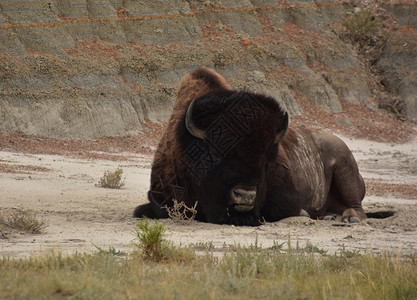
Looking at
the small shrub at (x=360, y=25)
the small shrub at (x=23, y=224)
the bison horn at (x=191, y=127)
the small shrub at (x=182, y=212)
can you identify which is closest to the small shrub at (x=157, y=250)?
the small shrub at (x=23, y=224)

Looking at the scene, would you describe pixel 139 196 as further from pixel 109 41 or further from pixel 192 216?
pixel 109 41

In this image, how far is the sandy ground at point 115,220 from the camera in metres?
7.52

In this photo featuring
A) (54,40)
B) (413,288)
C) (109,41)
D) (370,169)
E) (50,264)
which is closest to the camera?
(50,264)

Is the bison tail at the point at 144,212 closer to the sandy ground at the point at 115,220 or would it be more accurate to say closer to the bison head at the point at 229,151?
the sandy ground at the point at 115,220

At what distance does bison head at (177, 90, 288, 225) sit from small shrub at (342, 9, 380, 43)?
107 ft

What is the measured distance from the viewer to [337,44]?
39.6m

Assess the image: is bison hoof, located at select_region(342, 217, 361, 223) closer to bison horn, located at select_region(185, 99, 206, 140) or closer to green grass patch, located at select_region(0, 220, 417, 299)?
bison horn, located at select_region(185, 99, 206, 140)

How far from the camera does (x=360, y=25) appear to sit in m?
40.4

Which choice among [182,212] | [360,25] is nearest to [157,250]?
[182,212]

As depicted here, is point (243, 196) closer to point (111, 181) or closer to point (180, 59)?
point (111, 181)

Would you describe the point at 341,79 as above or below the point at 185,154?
above

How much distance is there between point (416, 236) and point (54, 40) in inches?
884

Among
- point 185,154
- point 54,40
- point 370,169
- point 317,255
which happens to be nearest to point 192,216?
Result: point 185,154

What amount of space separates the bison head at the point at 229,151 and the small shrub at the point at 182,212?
0.20 meters
